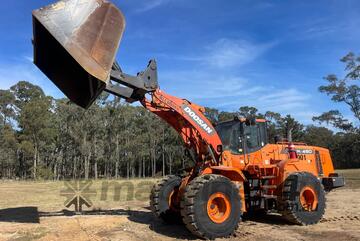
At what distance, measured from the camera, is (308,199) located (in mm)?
11258

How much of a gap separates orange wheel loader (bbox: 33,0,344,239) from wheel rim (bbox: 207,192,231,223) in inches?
0.8

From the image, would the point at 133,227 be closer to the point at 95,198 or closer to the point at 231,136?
the point at 231,136

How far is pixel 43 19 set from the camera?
7688 millimetres

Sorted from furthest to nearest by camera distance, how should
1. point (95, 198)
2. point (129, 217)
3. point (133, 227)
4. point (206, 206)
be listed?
point (95, 198) → point (129, 217) → point (133, 227) → point (206, 206)

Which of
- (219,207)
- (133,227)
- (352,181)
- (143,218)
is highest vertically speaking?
Answer: (352,181)

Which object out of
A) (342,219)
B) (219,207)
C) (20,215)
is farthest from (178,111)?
(20,215)

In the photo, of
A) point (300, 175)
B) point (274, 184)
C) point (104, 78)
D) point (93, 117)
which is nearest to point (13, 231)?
point (104, 78)

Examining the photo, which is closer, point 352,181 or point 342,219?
point 342,219

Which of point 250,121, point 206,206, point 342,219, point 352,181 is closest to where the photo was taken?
point 206,206

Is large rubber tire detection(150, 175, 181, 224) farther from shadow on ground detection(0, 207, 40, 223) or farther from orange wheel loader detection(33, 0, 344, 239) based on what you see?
shadow on ground detection(0, 207, 40, 223)

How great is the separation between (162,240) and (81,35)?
4.45 metres

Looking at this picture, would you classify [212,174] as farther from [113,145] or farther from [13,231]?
[113,145]

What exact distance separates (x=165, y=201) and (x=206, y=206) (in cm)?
247

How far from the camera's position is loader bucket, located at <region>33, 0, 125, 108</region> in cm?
779
